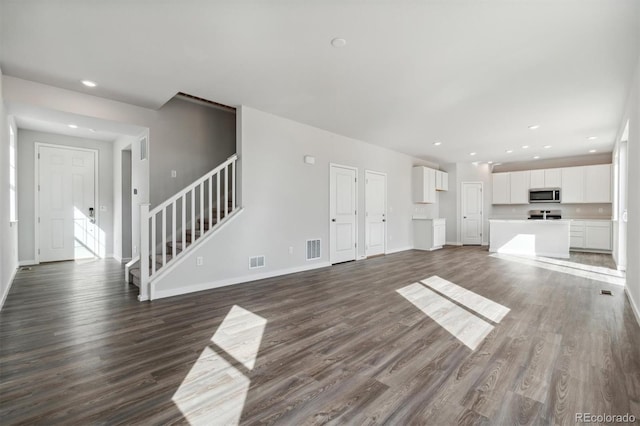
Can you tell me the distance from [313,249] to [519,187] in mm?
7404

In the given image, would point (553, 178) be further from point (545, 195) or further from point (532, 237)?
point (532, 237)

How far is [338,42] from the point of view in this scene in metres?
→ 2.90

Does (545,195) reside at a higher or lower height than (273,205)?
higher

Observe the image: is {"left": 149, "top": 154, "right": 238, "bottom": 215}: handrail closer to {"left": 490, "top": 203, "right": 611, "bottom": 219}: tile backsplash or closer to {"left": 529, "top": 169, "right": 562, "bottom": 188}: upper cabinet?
{"left": 529, "top": 169, "right": 562, "bottom": 188}: upper cabinet

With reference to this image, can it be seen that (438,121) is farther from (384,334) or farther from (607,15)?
(384,334)

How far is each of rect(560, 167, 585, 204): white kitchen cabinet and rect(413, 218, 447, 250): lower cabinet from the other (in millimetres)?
3489

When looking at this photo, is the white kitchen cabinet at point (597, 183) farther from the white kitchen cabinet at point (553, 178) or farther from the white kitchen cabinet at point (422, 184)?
the white kitchen cabinet at point (422, 184)

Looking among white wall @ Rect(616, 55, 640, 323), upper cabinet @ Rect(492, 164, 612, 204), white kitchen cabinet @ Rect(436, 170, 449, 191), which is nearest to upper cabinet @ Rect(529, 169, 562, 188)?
upper cabinet @ Rect(492, 164, 612, 204)

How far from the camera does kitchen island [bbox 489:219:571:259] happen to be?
7.16 meters

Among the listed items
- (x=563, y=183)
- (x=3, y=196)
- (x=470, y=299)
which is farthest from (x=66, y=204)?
(x=563, y=183)

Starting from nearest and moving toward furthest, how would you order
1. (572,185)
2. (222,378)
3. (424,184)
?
1. (222,378)
2. (572,185)
3. (424,184)

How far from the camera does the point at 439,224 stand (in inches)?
352

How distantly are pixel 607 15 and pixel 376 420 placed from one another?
354 centimetres

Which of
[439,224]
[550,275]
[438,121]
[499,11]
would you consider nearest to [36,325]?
[499,11]
